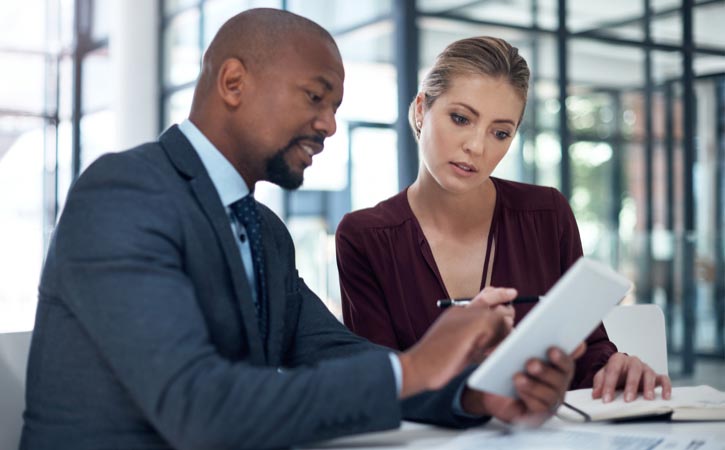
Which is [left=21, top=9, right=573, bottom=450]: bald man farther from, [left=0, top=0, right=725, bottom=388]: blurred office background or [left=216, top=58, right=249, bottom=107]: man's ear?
[left=0, top=0, right=725, bottom=388]: blurred office background

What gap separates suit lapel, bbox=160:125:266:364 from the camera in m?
1.41

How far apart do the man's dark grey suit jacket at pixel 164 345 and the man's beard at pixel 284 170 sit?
0.13 metres

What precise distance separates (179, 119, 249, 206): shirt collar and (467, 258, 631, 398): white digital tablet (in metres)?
0.55

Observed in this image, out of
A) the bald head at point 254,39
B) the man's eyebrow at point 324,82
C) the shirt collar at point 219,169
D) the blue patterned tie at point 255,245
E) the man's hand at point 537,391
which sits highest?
the bald head at point 254,39

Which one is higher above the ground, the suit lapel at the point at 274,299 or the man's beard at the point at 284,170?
the man's beard at the point at 284,170

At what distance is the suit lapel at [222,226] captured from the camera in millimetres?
1407

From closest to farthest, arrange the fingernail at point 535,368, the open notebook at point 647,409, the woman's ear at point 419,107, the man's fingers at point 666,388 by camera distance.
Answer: the fingernail at point 535,368, the open notebook at point 647,409, the man's fingers at point 666,388, the woman's ear at point 419,107

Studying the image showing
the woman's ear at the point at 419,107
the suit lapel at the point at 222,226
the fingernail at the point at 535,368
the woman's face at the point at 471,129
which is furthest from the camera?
the woman's ear at the point at 419,107

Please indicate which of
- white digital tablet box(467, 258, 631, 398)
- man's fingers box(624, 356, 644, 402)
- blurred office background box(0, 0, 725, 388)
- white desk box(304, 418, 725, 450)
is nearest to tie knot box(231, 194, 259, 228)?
white desk box(304, 418, 725, 450)

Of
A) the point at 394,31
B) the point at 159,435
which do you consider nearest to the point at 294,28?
the point at 159,435

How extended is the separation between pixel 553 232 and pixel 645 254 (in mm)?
A: 4609

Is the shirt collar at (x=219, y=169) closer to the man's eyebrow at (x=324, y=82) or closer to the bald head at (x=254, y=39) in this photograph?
the bald head at (x=254, y=39)

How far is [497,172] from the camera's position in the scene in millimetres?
Answer: 6164

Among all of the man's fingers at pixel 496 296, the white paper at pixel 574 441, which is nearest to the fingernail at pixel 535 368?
the white paper at pixel 574 441
